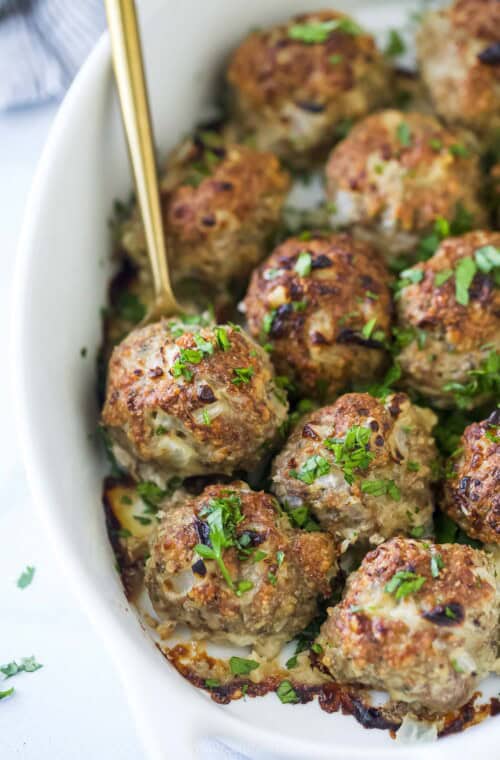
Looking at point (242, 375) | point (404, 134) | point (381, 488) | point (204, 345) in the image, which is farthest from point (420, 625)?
point (404, 134)

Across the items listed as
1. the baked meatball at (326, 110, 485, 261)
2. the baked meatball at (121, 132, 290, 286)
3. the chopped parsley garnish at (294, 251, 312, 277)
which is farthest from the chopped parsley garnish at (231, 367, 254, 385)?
the baked meatball at (326, 110, 485, 261)

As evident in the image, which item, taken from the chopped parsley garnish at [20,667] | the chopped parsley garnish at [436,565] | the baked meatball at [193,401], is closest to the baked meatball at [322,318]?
the baked meatball at [193,401]

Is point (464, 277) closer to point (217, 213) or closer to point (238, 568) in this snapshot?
point (217, 213)

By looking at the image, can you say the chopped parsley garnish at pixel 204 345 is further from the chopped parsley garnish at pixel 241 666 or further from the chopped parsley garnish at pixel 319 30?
the chopped parsley garnish at pixel 319 30

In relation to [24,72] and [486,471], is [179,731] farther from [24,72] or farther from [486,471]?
[24,72]

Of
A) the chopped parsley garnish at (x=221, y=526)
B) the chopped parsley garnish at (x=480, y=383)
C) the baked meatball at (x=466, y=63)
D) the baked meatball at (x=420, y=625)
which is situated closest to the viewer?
the baked meatball at (x=420, y=625)

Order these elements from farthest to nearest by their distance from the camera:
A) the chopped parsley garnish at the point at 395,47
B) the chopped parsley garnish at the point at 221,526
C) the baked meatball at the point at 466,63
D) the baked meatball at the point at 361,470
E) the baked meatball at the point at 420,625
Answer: the chopped parsley garnish at the point at 395,47 → the baked meatball at the point at 466,63 → the baked meatball at the point at 361,470 → the chopped parsley garnish at the point at 221,526 → the baked meatball at the point at 420,625
